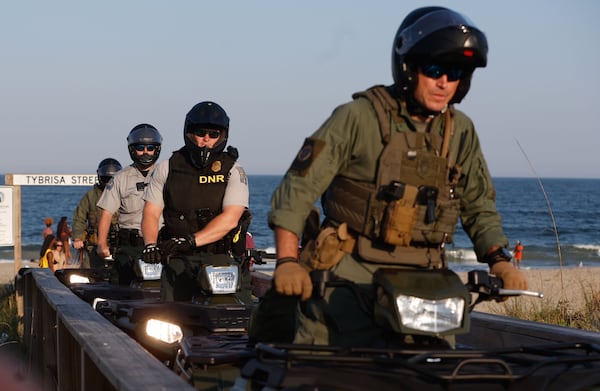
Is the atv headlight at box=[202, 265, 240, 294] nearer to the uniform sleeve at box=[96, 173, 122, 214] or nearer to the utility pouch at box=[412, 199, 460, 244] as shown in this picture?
the utility pouch at box=[412, 199, 460, 244]

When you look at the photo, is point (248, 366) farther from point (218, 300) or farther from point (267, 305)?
point (218, 300)

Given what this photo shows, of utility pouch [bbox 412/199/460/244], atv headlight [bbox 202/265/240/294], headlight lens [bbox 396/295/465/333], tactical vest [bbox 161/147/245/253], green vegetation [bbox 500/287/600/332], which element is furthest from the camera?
green vegetation [bbox 500/287/600/332]

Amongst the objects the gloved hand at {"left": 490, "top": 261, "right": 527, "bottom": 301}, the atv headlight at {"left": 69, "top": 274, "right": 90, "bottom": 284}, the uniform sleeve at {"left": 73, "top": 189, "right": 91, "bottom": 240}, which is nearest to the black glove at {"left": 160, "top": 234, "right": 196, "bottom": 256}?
the gloved hand at {"left": 490, "top": 261, "right": 527, "bottom": 301}

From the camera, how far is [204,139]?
369 inches

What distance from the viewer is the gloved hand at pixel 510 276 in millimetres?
5160

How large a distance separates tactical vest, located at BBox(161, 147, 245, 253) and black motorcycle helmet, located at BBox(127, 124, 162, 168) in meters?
3.65

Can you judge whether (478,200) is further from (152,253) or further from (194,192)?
(194,192)

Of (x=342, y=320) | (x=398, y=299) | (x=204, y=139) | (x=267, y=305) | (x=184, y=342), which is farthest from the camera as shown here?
(x=204, y=139)

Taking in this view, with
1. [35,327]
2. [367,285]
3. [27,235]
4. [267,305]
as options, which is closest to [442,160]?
[367,285]

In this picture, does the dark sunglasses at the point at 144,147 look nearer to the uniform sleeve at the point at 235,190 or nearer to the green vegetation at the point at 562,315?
the uniform sleeve at the point at 235,190

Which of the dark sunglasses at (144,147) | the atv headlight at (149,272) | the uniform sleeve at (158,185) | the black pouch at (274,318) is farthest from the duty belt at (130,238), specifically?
the black pouch at (274,318)

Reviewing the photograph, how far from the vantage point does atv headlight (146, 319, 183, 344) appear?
7.96m

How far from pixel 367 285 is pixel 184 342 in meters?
1.53

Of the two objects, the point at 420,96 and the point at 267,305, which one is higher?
the point at 420,96
